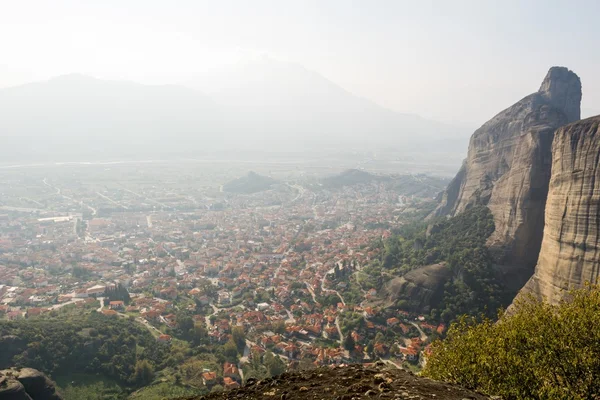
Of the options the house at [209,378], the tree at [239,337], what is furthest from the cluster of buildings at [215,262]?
the tree at [239,337]

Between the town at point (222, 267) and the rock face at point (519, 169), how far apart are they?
9397 mm

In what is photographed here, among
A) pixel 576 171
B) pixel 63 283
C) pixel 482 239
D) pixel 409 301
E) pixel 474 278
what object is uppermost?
pixel 576 171

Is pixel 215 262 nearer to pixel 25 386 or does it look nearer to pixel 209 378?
pixel 209 378

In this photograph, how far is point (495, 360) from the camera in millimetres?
10156

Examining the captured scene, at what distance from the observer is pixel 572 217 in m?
22.1

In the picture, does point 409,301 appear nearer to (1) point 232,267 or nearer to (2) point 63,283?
(1) point 232,267

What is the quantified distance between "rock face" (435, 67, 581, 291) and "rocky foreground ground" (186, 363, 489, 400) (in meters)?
26.4

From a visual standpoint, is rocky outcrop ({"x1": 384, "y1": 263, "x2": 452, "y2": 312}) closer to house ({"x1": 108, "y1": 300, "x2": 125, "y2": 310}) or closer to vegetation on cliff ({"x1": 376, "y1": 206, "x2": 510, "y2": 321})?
vegetation on cliff ({"x1": 376, "y1": 206, "x2": 510, "y2": 321})

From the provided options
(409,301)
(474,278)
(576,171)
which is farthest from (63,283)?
(576,171)

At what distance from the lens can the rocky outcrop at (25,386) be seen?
1814 centimetres

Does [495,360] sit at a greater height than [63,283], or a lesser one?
greater

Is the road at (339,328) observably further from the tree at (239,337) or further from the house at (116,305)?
the house at (116,305)

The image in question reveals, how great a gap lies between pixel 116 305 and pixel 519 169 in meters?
43.1

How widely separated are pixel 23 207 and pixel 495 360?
115 meters
